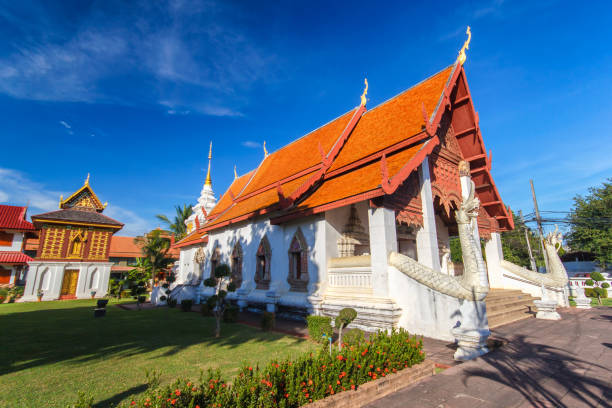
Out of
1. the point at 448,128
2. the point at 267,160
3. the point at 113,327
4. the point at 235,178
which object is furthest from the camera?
the point at 235,178

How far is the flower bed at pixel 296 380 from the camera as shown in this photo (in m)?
2.53

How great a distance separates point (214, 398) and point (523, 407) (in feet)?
11.0

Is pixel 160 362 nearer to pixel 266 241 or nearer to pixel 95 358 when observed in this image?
pixel 95 358

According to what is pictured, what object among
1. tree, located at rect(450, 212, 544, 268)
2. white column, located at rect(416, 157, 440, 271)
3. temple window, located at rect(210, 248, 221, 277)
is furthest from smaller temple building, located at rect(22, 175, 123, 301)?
tree, located at rect(450, 212, 544, 268)

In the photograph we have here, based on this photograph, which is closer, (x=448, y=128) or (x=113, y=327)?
(x=113, y=327)

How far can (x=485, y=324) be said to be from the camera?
218 inches

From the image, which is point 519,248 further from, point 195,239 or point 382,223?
point 195,239

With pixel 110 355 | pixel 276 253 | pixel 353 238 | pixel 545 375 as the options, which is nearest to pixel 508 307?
pixel 353 238

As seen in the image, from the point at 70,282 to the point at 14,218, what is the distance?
7197 mm

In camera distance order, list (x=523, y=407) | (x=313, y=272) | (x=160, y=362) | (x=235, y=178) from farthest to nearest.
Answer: (x=235, y=178) → (x=313, y=272) → (x=160, y=362) → (x=523, y=407)

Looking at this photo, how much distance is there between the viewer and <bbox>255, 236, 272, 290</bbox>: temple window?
11.6 meters

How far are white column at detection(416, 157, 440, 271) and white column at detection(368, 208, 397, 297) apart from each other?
5.28 ft

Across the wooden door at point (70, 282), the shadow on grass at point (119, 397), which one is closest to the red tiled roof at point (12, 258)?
the wooden door at point (70, 282)

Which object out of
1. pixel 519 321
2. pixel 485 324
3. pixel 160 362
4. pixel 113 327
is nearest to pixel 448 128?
pixel 519 321
